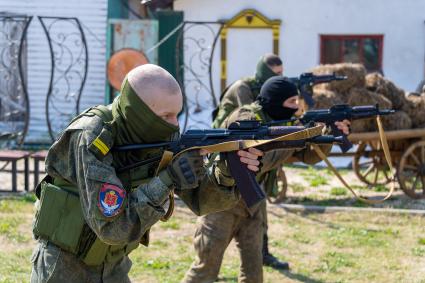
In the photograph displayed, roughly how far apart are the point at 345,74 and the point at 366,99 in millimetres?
431

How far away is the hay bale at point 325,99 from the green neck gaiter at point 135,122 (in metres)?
6.50

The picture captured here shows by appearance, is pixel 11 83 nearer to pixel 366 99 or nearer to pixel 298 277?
pixel 366 99

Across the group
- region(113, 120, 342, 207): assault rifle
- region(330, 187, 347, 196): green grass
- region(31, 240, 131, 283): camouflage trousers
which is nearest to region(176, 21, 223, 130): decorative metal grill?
region(330, 187, 347, 196): green grass

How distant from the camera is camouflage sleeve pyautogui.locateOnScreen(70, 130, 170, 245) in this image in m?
2.86

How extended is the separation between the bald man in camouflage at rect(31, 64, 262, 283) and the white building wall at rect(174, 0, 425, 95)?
11376 millimetres

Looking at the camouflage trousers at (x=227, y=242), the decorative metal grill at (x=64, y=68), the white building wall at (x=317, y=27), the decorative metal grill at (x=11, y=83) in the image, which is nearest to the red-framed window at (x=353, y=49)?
the white building wall at (x=317, y=27)

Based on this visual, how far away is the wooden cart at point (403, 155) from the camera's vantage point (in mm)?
9352

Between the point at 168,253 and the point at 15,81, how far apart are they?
8.85 m

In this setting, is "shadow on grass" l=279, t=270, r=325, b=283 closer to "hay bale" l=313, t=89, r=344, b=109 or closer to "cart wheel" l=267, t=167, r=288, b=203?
"cart wheel" l=267, t=167, r=288, b=203

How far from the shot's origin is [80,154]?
294cm

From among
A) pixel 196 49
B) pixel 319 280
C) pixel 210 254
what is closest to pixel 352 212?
pixel 319 280

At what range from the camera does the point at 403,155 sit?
31.0 ft

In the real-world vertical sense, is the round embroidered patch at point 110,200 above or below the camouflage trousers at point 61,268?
above

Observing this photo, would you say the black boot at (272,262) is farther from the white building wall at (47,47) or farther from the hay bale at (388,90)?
the white building wall at (47,47)
